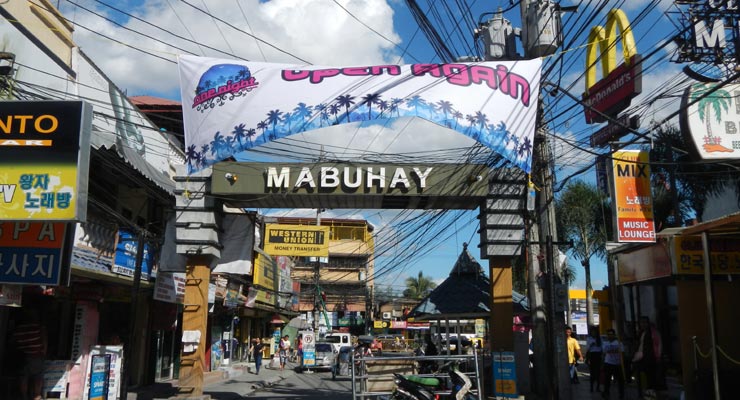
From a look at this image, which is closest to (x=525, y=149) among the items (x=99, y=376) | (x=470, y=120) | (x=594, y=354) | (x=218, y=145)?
(x=470, y=120)

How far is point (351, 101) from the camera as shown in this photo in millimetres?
11906

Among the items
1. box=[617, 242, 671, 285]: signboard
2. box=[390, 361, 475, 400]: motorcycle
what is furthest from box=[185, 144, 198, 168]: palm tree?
box=[617, 242, 671, 285]: signboard

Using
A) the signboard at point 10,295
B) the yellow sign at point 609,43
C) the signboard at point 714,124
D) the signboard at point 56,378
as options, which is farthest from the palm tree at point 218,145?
the signboard at point 714,124

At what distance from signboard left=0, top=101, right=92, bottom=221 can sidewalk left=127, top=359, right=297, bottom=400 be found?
614 cm

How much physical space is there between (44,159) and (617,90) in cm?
1567

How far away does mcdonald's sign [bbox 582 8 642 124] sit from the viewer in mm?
15852

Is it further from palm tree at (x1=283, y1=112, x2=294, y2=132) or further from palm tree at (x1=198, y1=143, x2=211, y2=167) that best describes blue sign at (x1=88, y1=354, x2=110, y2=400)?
palm tree at (x1=283, y1=112, x2=294, y2=132)

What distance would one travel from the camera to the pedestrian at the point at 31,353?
39.3 feet

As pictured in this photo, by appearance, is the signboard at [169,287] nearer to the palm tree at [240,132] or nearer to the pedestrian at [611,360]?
the palm tree at [240,132]

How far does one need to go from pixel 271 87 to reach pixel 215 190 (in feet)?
9.55

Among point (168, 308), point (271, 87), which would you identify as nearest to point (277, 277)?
point (168, 308)

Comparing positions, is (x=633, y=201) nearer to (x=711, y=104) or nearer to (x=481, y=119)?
(x=711, y=104)

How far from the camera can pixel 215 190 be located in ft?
45.6

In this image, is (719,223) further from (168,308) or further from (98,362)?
(168,308)
